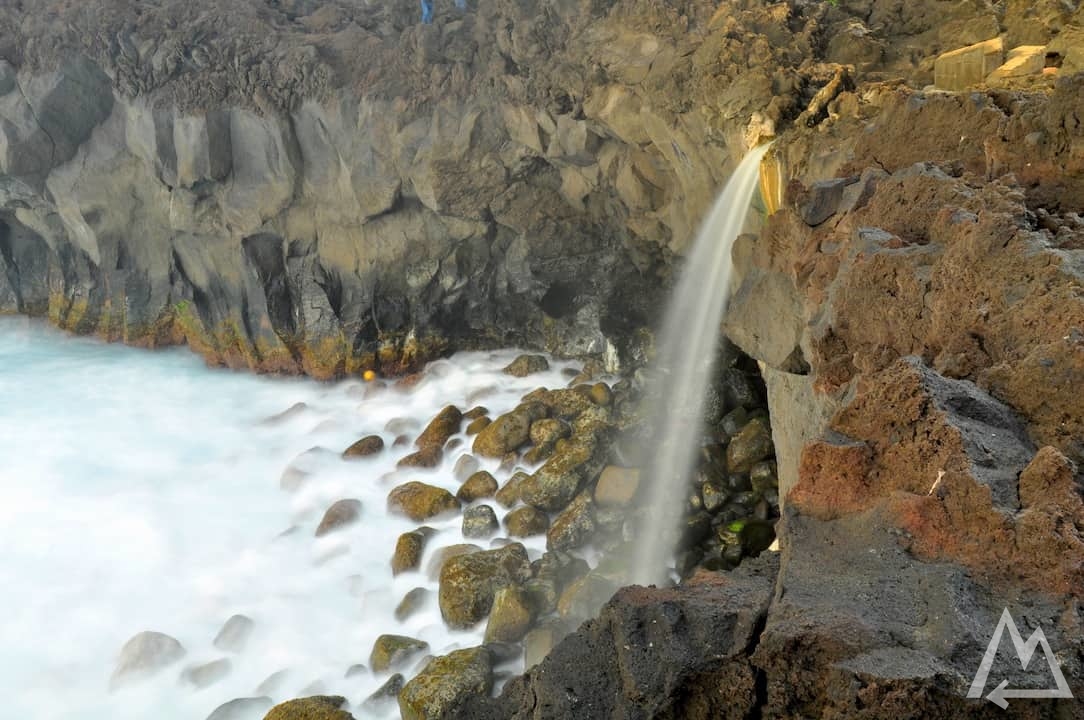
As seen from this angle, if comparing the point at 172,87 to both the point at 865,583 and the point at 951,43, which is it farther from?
the point at 865,583

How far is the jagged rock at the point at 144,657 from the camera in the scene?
7.44 m

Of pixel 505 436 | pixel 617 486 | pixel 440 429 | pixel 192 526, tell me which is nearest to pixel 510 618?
pixel 617 486

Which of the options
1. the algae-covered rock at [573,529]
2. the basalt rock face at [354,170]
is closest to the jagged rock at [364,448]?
the basalt rock face at [354,170]

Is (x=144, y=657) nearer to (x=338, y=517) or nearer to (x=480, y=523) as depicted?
(x=338, y=517)

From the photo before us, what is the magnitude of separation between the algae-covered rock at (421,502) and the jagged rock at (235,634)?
2.33 m

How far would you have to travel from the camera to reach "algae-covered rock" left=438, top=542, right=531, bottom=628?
24.6ft

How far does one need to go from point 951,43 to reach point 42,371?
18.2m

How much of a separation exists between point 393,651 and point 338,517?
2928 mm

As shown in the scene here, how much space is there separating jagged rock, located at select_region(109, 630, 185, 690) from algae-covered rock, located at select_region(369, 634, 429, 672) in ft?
7.60

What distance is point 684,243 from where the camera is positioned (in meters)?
10.7

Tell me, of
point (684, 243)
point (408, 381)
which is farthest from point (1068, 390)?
point (408, 381)

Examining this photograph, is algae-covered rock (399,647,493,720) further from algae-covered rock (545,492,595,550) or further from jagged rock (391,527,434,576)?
jagged rock (391,527,434,576)

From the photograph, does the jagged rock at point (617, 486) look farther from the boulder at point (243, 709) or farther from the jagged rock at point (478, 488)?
the boulder at point (243, 709)

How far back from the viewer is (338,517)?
962 centimetres
